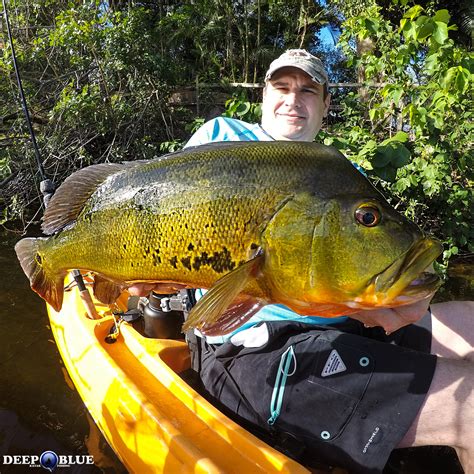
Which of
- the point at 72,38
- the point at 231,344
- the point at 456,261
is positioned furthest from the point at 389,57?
the point at 72,38

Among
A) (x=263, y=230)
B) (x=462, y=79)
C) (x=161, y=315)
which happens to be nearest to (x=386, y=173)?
(x=462, y=79)

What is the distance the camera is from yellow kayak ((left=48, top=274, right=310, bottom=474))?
2.25 m

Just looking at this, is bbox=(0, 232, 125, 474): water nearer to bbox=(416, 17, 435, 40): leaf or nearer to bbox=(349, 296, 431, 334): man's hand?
bbox=(349, 296, 431, 334): man's hand

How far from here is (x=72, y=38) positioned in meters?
9.16

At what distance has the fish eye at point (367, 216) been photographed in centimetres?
144

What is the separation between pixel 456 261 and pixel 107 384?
675 cm

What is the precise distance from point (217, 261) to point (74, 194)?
794 mm

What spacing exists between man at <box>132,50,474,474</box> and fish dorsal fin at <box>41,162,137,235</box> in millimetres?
1276

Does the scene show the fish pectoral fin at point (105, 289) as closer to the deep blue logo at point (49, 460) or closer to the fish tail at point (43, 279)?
the fish tail at point (43, 279)

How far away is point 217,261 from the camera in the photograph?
151 cm

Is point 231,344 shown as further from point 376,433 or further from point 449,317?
point 449,317

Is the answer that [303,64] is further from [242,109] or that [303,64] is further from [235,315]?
[242,109]

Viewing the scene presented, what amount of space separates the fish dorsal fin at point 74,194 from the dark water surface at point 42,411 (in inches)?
97.6

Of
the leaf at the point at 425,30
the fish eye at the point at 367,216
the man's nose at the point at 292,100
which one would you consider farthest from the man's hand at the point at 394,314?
the leaf at the point at 425,30
